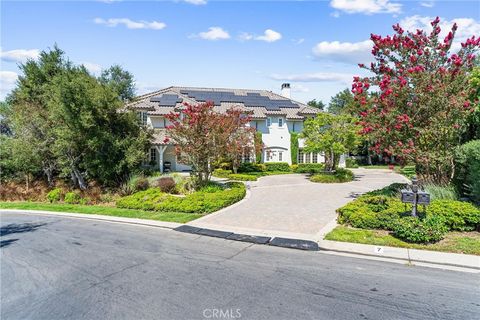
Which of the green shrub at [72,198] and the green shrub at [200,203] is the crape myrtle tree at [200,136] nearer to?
the green shrub at [200,203]

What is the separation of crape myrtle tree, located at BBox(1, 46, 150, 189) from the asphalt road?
38.7 ft

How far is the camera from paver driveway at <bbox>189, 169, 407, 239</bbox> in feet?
36.1

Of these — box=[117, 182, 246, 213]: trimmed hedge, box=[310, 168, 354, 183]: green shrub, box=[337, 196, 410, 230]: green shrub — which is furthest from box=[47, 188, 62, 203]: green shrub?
box=[337, 196, 410, 230]: green shrub

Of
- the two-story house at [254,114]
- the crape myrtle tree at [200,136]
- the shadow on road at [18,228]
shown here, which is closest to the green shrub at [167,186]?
the crape myrtle tree at [200,136]

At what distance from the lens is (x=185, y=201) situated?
1498cm

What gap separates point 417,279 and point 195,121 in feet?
42.8

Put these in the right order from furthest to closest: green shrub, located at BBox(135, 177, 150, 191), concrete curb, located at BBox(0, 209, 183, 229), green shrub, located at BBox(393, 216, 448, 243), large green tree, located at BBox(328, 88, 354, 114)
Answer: large green tree, located at BBox(328, 88, 354, 114) → green shrub, located at BBox(135, 177, 150, 191) → concrete curb, located at BBox(0, 209, 183, 229) → green shrub, located at BBox(393, 216, 448, 243)

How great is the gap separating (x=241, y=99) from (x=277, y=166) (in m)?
9.04

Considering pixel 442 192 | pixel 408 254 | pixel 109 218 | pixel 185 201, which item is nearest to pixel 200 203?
pixel 185 201

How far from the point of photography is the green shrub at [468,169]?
33.1 ft

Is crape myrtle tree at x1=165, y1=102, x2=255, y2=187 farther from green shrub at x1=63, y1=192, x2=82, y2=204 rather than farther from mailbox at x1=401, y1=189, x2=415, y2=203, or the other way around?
mailbox at x1=401, y1=189, x2=415, y2=203

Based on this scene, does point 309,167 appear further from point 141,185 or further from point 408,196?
point 408,196

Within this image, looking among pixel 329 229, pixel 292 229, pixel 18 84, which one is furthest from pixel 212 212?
pixel 18 84

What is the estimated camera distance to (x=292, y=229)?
10.8m
